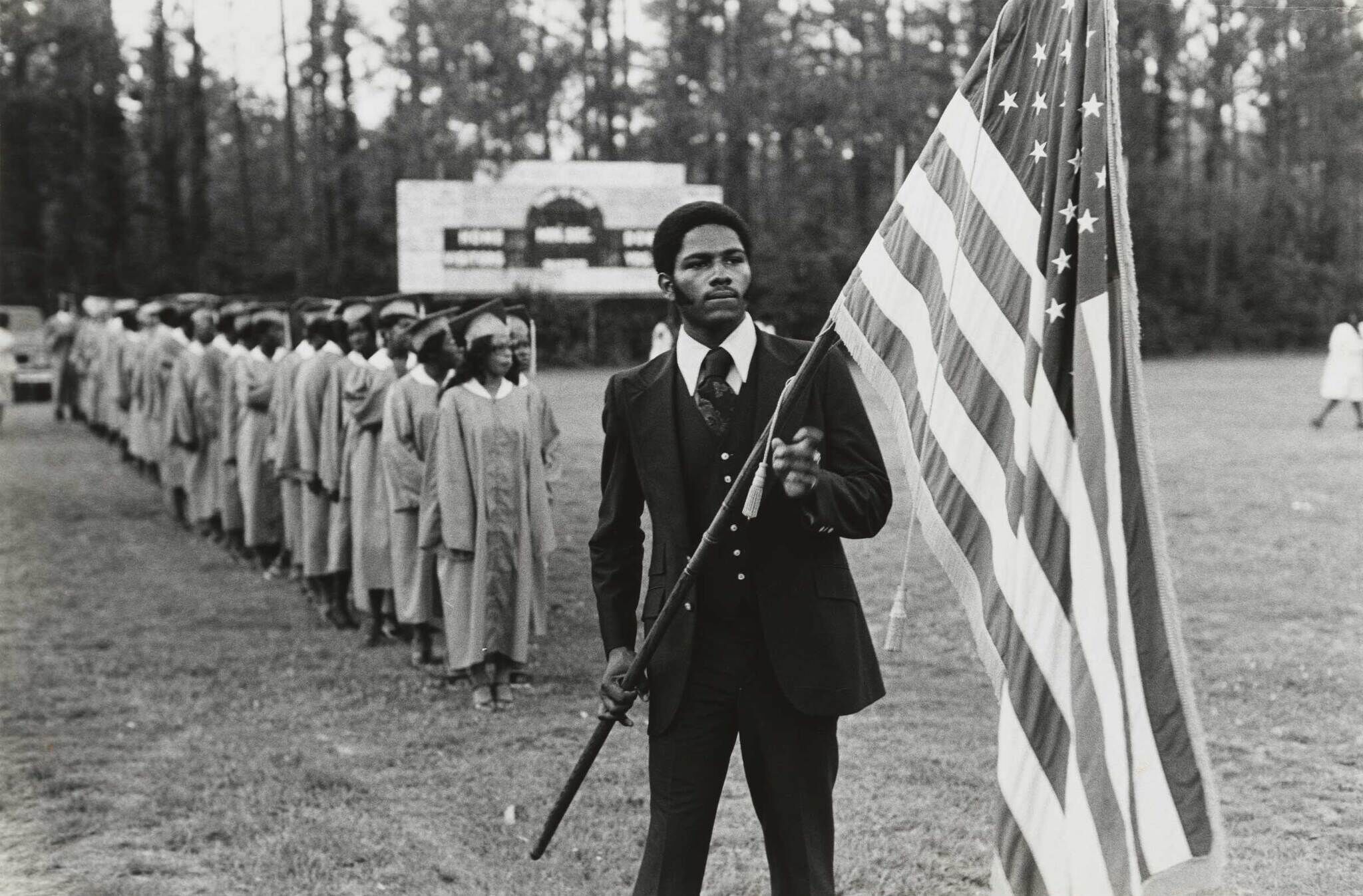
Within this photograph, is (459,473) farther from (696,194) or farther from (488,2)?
(488,2)

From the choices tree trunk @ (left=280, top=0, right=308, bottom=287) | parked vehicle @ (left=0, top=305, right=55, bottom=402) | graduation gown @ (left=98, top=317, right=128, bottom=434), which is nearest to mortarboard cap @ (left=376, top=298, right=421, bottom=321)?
graduation gown @ (left=98, top=317, right=128, bottom=434)

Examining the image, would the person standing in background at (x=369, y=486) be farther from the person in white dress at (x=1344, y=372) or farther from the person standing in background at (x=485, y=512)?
the person in white dress at (x=1344, y=372)

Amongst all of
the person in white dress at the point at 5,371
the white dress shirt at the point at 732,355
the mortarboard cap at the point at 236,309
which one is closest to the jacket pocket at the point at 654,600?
the white dress shirt at the point at 732,355

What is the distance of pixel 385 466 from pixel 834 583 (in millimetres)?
5920

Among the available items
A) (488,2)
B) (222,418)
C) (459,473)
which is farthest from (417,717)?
(488,2)

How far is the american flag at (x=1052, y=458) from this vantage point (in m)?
3.49

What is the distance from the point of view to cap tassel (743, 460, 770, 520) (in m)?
3.53

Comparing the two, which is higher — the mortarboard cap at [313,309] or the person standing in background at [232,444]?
the mortarboard cap at [313,309]

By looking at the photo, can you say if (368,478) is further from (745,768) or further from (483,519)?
(745,768)

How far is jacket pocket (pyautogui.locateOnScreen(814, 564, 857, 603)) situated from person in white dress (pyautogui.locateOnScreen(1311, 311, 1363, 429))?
20030mm

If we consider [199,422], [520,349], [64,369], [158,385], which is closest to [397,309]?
[520,349]

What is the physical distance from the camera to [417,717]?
7840 mm

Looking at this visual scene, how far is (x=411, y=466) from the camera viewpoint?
911 centimetres

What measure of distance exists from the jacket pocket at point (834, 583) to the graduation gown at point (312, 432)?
304 inches
